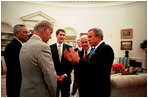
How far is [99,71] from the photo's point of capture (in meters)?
1.77

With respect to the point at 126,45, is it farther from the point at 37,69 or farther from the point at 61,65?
the point at 37,69

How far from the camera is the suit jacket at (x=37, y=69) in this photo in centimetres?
133

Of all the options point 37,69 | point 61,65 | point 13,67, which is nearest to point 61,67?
point 61,65

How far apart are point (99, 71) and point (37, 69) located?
891mm

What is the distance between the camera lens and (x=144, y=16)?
661 centimetres

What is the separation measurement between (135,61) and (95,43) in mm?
Answer: 5533

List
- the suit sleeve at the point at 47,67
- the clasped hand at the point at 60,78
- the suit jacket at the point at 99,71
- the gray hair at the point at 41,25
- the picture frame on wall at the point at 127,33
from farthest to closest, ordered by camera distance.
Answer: the picture frame on wall at the point at 127,33 → the clasped hand at the point at 60,78 → the suit jacket at the point at 99,71 → the gray hair at the point at 41,25 → the suit sleeve at the point at 47,67

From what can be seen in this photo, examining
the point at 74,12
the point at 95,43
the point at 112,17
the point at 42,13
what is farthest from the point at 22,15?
the point at 95,43

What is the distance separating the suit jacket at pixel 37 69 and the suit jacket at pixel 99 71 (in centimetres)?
55

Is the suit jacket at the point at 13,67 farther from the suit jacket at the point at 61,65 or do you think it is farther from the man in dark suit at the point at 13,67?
the suit jacket at the point at 61,65

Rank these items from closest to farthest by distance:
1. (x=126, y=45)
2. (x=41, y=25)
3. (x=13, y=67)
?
(x=41, y=25), (x=13, y=67), (x=126, y=45)

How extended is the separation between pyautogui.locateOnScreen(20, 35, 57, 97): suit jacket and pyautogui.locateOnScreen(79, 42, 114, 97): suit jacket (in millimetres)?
545

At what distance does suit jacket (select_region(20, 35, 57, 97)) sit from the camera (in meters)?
1.33

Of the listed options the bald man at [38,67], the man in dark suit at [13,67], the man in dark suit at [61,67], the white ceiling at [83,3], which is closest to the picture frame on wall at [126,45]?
the white ceiling at [83,3]
